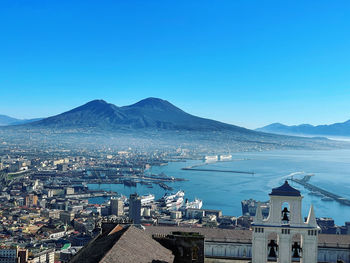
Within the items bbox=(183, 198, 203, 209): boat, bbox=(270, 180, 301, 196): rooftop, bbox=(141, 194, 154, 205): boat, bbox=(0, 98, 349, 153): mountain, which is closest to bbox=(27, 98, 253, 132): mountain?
bbox=(0, 98, 349, 153): mountain

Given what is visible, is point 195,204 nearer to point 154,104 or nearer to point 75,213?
point 75,213

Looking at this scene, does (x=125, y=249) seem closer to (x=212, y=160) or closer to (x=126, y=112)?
(x=212, y=160)

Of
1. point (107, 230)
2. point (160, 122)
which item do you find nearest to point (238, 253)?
point (107, 230)

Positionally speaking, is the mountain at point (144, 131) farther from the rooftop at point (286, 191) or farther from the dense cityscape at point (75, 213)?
the rooftop at point (286, 191)

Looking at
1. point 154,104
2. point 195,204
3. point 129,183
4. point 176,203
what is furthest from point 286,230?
point 154,104

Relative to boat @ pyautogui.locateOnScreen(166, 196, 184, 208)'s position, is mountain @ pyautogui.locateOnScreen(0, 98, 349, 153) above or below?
above

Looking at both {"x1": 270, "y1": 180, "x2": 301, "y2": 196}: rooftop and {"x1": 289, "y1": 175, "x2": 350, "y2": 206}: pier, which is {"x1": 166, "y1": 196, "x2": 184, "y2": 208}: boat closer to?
{"x1": 289, "y1": 175, "x2": 350, "y2": 206}: pier
